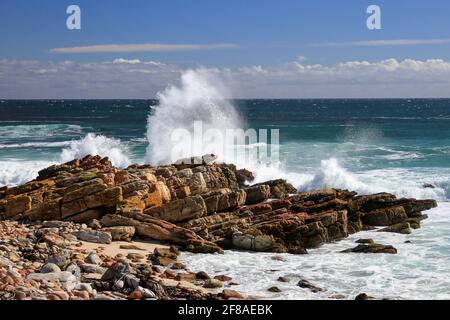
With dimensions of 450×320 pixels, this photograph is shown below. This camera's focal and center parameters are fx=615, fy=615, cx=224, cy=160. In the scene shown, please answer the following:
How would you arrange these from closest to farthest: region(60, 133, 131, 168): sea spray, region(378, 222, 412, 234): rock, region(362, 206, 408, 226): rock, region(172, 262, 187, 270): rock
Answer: region(172, 262, 187, 270): rock
region(378, 222, 412, 234): rock
region(362, 206, 408, 226): rock
region(60, 133, 131, 168): sea spray

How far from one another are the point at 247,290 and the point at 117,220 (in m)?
8.19

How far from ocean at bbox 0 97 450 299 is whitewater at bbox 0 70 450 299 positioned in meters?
0.04

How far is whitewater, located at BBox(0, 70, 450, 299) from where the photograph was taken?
58.7 ft

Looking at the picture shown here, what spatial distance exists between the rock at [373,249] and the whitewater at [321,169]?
0.34 meters

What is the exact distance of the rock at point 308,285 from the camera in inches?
663

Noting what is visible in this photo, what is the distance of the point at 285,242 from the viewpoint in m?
22.1

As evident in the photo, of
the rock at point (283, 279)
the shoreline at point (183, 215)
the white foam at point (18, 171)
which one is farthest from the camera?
the white foam at point (18, 171)

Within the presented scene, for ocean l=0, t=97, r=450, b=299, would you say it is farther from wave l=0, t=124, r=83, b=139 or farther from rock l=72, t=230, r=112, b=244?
rock l=72, t=230, r=112, b=244

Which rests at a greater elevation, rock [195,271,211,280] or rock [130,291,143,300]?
rock [130,291,143,300]

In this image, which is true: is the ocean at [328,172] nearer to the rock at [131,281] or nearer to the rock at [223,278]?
the rock at [223,278]

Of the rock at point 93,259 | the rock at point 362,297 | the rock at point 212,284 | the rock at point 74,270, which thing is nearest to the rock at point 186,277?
the rock at point 212,284

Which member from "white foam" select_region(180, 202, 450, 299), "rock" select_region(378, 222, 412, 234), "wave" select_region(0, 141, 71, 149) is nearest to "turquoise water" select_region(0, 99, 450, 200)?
"wave" select_region(0, 141, 71, 149)

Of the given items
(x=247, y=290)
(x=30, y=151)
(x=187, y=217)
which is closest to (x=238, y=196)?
(x=187, y=217)
